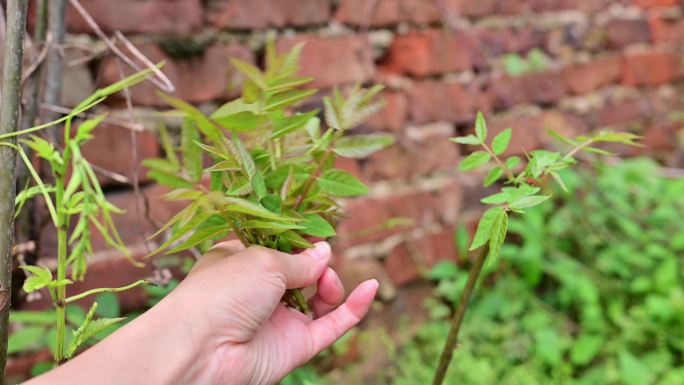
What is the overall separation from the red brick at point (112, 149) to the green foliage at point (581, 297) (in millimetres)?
901

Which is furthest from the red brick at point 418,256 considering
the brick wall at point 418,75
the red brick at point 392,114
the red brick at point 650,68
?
the red brick at point 650,68

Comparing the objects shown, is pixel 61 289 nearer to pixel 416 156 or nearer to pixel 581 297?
pixel 416 156

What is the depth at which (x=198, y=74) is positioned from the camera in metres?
1.45

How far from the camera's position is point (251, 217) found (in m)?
0.73

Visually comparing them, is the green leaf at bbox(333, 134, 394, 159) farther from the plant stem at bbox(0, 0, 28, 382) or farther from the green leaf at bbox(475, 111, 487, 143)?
the plant stem at bbox(0, 0, 28, 382)

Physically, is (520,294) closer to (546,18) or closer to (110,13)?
(546,18)

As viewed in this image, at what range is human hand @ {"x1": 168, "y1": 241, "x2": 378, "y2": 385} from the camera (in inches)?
29.0

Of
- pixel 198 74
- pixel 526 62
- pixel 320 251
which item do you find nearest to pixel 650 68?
pixel 526 62

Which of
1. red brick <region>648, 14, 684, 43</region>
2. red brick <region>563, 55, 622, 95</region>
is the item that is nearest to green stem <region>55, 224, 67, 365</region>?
red brick <region>563, 55, 622, 95</region>

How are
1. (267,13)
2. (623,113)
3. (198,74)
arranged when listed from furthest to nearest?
1. (623,113)
2. (267,13)
3. (198,74)

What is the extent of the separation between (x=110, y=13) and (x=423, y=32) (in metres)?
0.93

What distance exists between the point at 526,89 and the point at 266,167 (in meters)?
1.68

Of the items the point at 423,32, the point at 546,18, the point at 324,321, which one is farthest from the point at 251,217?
the point at 546,18

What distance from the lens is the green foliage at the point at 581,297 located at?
6.05 ft
